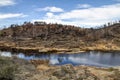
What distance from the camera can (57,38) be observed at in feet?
415

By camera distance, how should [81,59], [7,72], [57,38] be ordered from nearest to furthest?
1. [7,72]
2. [81,59]
3. [57,38]

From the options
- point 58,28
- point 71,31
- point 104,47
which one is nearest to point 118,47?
point 104,47

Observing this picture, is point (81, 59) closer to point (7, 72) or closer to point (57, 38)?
point (7, 72)

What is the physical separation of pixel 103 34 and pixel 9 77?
108421mm

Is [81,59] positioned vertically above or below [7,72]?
below

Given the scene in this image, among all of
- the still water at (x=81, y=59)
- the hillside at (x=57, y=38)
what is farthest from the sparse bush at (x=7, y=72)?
the hillside at (x=57, y=38)

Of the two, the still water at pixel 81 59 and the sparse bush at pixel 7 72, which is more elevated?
the sparse bush at pixel 7 72

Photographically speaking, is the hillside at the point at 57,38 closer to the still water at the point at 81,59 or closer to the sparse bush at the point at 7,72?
the still water at the point at 81,59

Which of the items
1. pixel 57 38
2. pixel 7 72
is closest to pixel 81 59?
pixel 7 72

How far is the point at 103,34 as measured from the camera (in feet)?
423

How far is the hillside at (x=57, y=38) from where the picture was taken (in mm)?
99625

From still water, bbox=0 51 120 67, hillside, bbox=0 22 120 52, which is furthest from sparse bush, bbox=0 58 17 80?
hillside, bbox=0 22 120 52

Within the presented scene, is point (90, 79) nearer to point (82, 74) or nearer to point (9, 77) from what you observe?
point (82, 74)

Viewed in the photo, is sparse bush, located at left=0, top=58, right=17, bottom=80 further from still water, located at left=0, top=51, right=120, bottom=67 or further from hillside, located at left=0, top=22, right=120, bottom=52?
hillside, located at left=0, top=22, right=120, bottom=52
